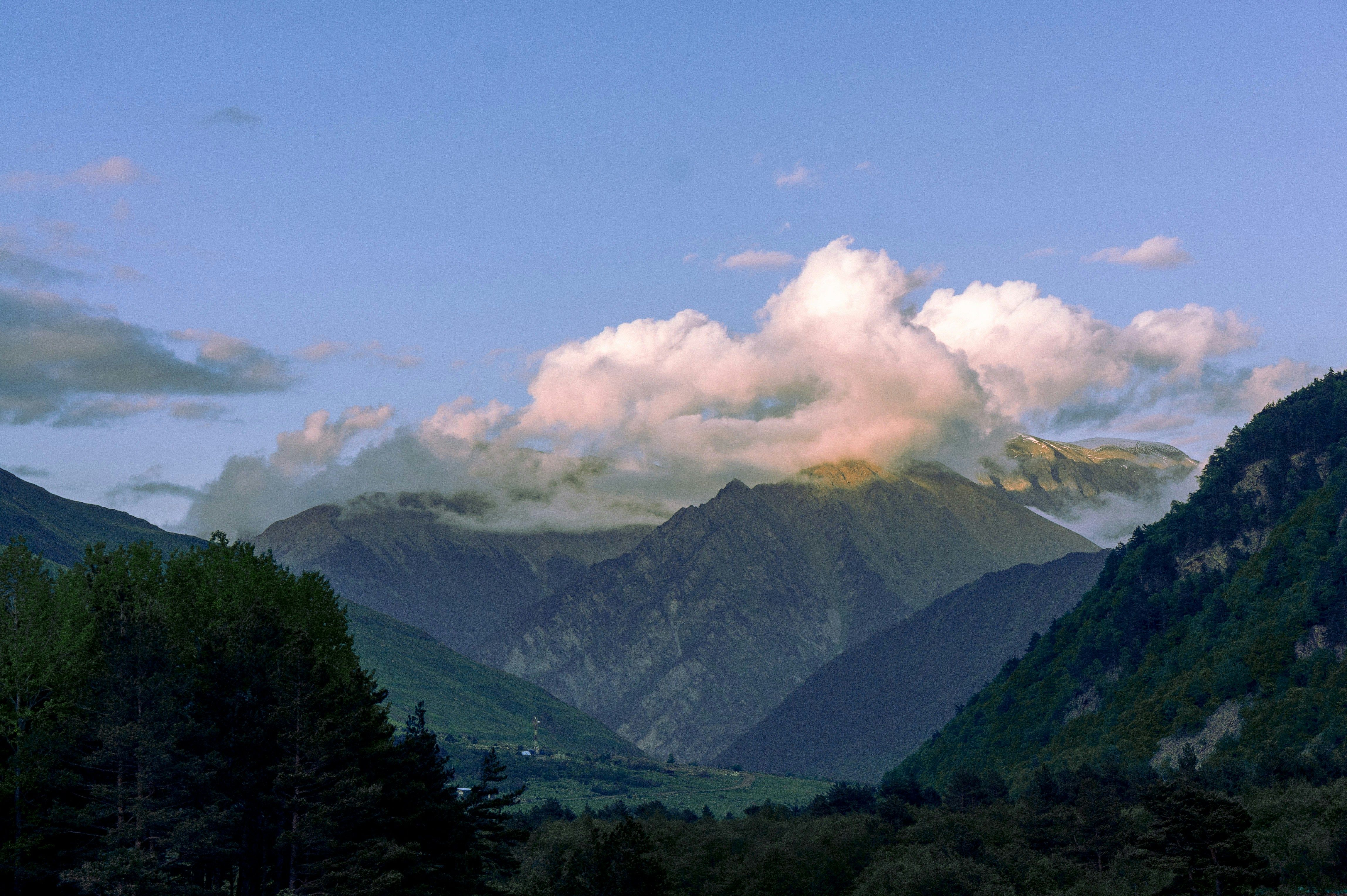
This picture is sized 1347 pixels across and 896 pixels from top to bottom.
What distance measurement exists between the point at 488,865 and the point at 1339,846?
335 feet

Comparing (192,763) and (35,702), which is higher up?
(35,702)

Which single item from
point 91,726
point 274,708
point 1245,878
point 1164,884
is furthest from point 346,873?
point 1164,884

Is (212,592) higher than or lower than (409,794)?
higher

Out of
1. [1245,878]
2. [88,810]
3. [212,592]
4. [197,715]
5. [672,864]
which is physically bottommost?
[672,864]

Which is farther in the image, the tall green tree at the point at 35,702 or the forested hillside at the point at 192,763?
the tall green tree at the point at 35,702

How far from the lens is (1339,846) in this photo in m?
152

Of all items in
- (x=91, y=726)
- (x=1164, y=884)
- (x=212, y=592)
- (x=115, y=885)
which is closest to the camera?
(x=115, y=885)

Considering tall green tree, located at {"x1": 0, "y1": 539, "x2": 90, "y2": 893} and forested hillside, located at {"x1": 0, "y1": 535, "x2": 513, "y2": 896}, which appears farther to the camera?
tall green tree, located at {"x1": 0, "y1": 539, "x2": 90, "y2": 893}

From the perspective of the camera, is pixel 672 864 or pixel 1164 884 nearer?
pixel 1164 884

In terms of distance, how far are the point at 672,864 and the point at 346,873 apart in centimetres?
10565

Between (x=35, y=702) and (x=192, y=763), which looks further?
(x=35, y=702)

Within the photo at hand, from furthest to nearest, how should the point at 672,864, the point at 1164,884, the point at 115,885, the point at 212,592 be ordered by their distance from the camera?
the point at 672,864, the point at 1164,884, the point at 212,592, the point at 115,885

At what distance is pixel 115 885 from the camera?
89.9m

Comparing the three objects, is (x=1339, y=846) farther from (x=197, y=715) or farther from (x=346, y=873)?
(x=197, y=715)
